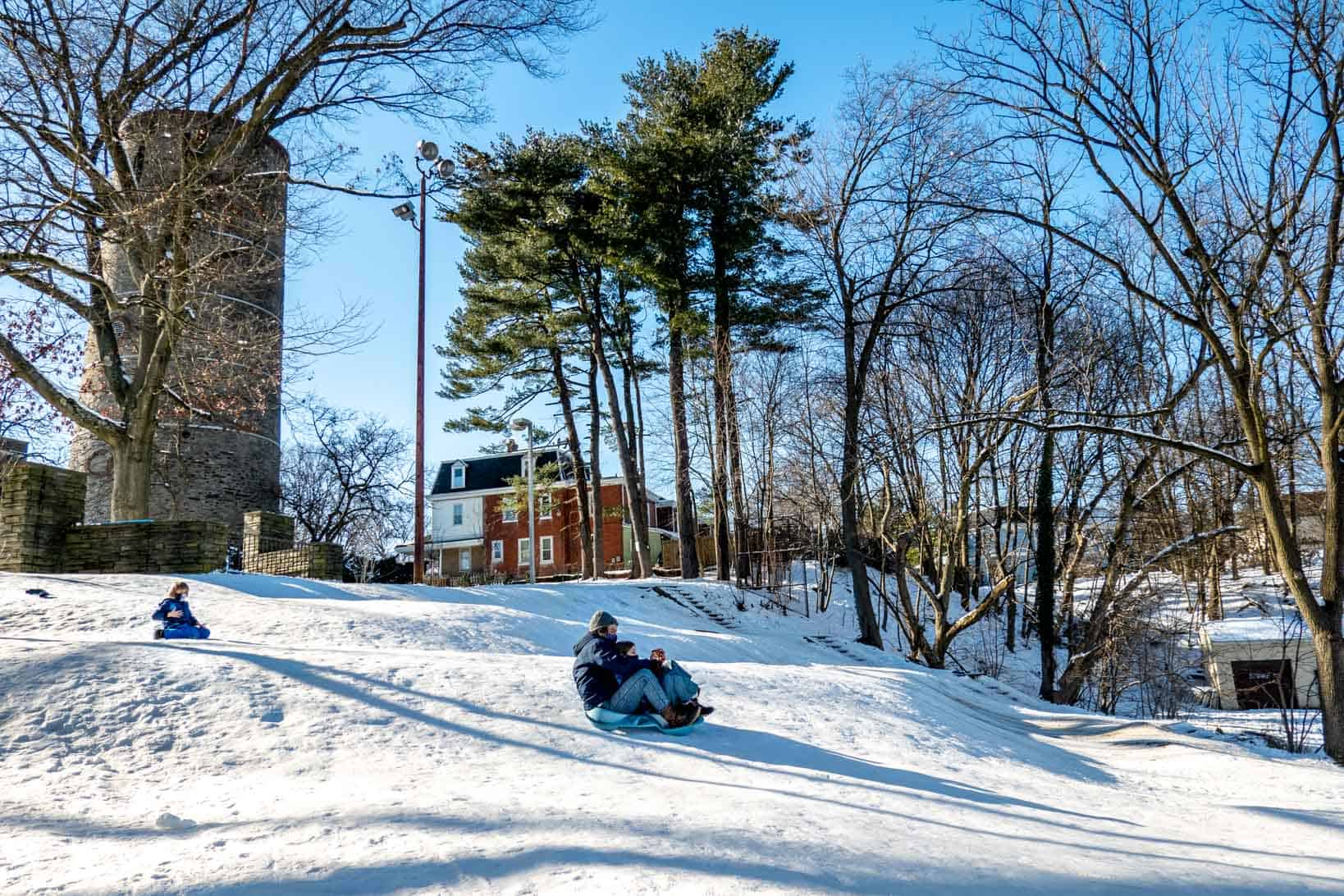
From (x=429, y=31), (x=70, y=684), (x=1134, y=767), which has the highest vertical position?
(x=429, y=31)

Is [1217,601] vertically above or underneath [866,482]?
underneath

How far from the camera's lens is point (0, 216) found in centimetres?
1274

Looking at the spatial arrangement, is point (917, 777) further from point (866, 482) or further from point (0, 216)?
point (866, 482)

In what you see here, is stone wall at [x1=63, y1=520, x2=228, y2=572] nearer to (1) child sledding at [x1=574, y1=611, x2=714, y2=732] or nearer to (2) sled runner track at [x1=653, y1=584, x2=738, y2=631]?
(2) sled runner track at [x1=653, y1=584, x2=738, y2=631]

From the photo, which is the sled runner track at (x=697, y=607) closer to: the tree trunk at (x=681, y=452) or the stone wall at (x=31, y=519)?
the tree trunk at (x=681, y=452)

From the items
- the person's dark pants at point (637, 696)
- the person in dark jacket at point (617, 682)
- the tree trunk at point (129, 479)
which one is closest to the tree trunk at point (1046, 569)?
the person in dark jacket at point (617, 682)

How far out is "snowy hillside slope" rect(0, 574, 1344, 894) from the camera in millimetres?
4379

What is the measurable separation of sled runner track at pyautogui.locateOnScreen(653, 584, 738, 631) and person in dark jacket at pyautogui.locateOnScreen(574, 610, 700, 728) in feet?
44.8

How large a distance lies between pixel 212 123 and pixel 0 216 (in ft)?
22.2

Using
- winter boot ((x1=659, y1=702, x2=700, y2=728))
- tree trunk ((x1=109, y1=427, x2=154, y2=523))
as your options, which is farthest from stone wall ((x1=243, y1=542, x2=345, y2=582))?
winter boot ((x1=659, y1=702, x2=700, y2=728))

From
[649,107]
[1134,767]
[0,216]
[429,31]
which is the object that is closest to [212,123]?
[429,31]

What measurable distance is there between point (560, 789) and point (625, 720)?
200 centimetres

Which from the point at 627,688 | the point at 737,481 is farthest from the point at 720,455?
the point at 627,688

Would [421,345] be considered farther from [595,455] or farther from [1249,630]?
[1249,630]
